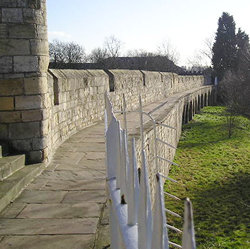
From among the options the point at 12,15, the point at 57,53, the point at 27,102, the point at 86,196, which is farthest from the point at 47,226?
the point at 57,53

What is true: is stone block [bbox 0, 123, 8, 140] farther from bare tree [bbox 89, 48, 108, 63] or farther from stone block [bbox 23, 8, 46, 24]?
bare tree [bbox 89, 48, 108, 63]

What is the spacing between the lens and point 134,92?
38.2 ft

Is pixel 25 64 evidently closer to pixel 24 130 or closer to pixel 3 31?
pixel 3 31

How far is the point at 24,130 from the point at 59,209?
161 centimetres

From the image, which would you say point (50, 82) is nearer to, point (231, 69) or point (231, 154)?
point (231, 154)

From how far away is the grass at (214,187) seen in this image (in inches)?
282

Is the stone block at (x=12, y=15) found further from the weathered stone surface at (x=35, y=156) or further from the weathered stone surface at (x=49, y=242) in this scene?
the weathered stone surface at (x=49, y=242)

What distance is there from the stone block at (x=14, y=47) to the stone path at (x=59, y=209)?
144cm

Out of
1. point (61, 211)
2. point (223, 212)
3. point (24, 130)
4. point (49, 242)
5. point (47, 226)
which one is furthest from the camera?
point (223, 212)

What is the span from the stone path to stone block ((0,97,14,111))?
2.86 ft

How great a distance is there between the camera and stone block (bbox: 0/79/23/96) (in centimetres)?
440

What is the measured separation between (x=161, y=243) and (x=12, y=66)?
141 inches

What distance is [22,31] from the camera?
436 centimetres

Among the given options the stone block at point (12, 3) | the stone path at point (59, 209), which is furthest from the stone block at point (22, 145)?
the stone block at point (12, 3)
